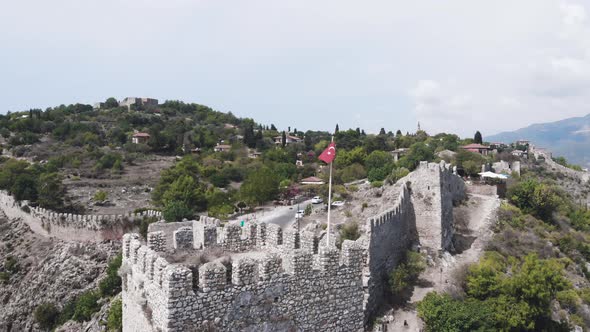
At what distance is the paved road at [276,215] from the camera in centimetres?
4114

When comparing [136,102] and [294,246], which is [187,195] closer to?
[294,246]

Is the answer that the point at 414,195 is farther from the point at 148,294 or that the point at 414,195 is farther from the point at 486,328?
the point at 148,294

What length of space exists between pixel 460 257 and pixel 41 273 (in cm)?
3522

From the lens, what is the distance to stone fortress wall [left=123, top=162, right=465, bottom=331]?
10594mm

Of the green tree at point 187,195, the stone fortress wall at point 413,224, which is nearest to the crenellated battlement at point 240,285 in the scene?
the stone fortress wall at point 413,224

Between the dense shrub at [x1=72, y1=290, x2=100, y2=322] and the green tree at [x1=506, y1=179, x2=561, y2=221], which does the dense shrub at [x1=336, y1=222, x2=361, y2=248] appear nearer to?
the dense shrub at [x1=72, y1=290, x2=100, y2=322]

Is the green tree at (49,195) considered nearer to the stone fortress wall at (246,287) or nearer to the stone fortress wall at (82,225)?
the stone fortress wall at (82,225)

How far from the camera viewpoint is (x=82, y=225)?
46.2 m

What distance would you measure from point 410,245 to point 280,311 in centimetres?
1525

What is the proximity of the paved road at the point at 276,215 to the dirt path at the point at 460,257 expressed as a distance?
541 inches

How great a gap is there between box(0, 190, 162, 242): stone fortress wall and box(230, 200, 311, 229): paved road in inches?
374

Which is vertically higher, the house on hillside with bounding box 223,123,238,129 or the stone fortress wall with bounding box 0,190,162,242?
the house on hillside with bounding box 223,123,238,129

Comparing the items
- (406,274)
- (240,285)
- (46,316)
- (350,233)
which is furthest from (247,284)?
(46,316)

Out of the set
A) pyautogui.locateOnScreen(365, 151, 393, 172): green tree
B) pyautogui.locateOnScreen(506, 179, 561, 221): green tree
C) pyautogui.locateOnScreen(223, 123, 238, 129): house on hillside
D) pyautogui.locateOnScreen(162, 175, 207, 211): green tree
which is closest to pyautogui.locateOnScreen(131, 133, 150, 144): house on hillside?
pyautogui.locateOnScreen(223, 123, 238, 129): house on hillside
